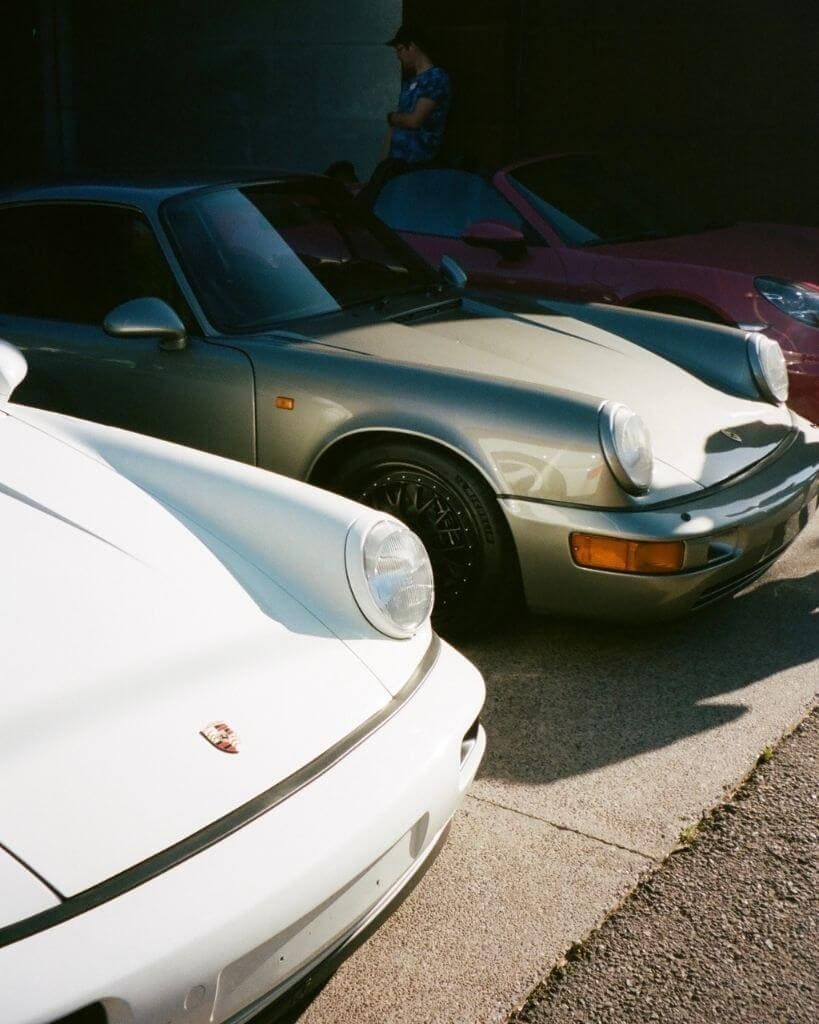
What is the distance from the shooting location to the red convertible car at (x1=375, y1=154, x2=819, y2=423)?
18.2ft

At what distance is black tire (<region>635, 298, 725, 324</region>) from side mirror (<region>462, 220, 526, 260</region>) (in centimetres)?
65

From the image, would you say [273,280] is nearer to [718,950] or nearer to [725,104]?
[718,950]

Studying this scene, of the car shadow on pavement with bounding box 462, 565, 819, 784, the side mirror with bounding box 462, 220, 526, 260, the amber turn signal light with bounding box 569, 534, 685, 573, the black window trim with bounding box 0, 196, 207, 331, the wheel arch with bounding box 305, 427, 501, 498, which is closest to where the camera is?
the car shadow on pavement with bounding box 462, 565, 819, 784

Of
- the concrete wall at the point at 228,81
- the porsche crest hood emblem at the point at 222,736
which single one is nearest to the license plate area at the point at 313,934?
the porsche crest hood emblem at the point at 222,736

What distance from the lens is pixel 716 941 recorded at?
239 cm

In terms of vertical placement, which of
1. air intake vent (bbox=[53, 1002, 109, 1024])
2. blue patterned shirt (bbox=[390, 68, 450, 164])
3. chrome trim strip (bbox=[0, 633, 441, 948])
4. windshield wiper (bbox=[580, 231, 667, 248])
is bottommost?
air intake vent (bbox=[53, 1002, 109, 1024])

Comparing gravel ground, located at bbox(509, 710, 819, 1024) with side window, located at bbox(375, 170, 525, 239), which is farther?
side window, located at bbox(375, 170, 525, 239)

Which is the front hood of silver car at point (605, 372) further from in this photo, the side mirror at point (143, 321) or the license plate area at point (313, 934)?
the license plate area at point (313, 934)

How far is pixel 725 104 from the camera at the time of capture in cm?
962

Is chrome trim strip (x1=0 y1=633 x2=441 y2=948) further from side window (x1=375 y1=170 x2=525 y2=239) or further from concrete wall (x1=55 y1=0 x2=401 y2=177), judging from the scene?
concrete wall (x1=55 y1=0 x2=401 y2=177)

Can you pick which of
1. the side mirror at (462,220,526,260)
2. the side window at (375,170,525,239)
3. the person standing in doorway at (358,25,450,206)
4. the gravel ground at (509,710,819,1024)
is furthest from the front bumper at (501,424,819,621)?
the person standing in doorway at (358,25,450,206)

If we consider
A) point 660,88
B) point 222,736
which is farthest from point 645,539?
point 660,88

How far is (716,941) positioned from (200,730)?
112 centimetres

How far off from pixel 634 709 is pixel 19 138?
1319 centimetres
